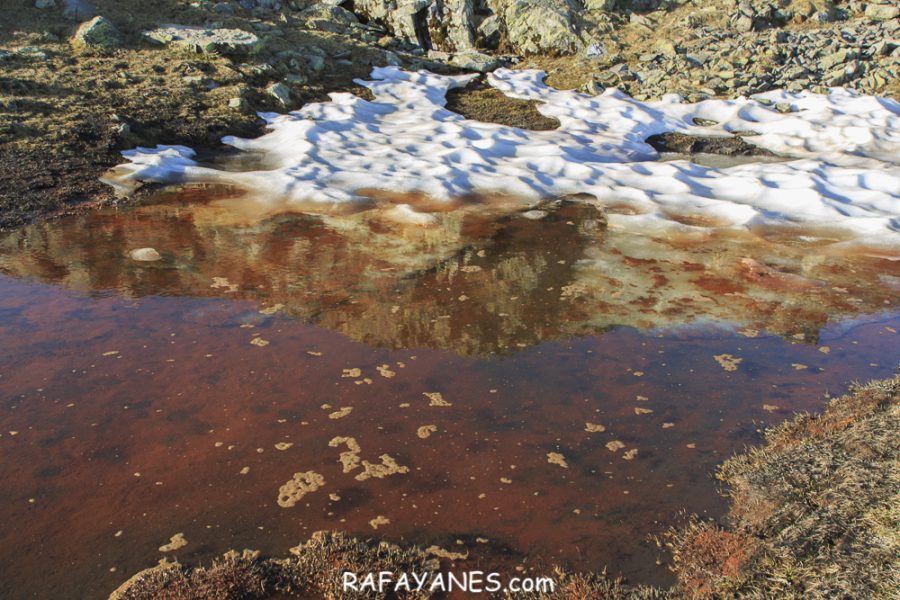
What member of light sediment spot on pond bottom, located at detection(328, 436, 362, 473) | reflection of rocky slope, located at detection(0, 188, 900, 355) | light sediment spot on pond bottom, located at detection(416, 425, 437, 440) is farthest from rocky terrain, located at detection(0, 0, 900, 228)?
light sediment spot on pond bottom, located at detection(416, 425, 437, 440)

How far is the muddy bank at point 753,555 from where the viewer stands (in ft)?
11.0

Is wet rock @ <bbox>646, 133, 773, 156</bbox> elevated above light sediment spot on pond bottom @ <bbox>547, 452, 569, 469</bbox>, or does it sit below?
above

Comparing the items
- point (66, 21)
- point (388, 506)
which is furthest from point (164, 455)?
point (66, 21)

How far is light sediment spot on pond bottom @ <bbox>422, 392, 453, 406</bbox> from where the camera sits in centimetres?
506

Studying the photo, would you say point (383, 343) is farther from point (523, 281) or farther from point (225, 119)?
point (225, 119)

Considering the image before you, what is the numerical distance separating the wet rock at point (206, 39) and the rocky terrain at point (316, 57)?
49 millimetres

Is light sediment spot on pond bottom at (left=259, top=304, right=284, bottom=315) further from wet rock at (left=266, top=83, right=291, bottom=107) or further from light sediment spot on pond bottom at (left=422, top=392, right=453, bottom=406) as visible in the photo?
wet rock at (left=266, top=83, right=291, bottom=107)

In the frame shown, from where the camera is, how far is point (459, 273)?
7516mm

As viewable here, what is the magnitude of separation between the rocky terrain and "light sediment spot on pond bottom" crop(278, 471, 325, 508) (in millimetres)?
7121

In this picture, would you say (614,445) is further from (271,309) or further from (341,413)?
(271,309)

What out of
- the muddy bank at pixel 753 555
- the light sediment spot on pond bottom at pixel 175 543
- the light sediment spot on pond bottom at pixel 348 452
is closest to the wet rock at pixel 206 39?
the light sediment spot on pond bottom at pixel 348 452

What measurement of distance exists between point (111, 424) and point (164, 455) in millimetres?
646

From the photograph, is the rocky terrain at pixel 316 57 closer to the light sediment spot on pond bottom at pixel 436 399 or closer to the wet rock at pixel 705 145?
the wet rock at pixel 705 145

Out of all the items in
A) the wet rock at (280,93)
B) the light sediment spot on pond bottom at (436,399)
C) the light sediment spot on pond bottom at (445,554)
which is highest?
the wet rock at (280,93)
